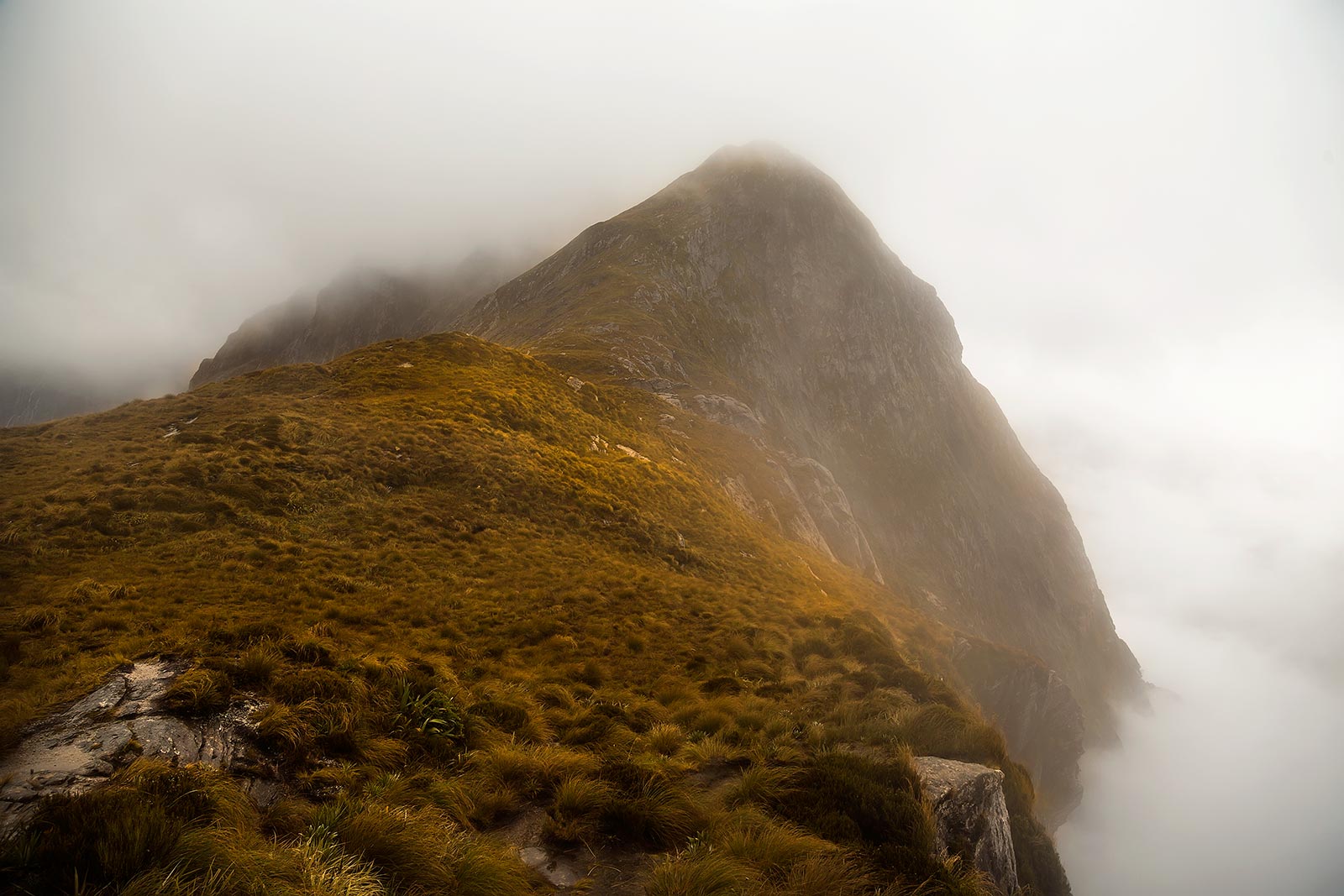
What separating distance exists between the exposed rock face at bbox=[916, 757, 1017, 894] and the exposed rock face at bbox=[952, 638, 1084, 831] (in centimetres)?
3298

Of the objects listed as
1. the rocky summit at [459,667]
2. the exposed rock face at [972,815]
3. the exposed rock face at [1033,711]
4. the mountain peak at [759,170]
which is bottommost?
the exposed rock face at [1033,711]

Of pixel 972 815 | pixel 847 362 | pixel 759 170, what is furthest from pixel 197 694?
pixel 759 170

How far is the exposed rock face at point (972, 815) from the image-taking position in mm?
9133

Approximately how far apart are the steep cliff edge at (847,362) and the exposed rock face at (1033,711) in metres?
20.2

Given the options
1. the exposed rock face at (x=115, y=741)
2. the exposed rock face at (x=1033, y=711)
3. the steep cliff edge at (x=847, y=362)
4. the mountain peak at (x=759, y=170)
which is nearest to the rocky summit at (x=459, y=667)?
the exposed rock face at (x=115, y=741)

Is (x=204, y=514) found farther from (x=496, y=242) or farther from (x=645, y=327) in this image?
(x=496, y=242)

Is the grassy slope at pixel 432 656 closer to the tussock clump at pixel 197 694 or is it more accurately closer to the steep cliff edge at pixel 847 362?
the tussock clump at pixel 197 694

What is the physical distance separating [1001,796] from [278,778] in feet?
44.2

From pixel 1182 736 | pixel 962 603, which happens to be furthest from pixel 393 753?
pixel 1182 736

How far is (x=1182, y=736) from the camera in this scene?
16062 cm

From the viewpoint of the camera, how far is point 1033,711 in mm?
54406

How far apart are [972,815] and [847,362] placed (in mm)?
112498

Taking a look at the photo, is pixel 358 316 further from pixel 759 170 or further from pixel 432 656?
pixel 432 656

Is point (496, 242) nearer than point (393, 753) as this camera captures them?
No
